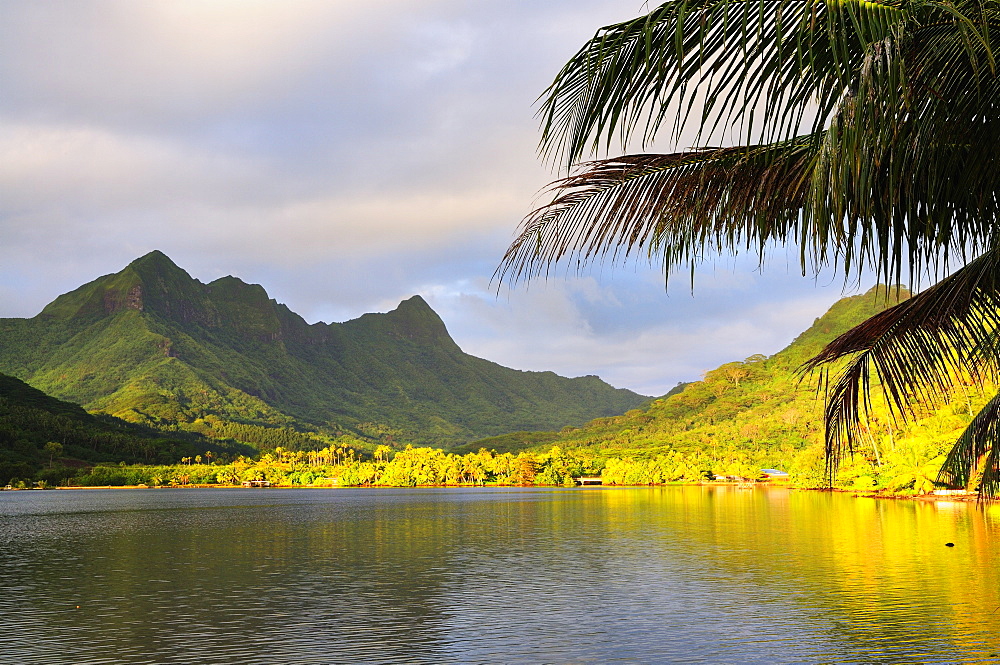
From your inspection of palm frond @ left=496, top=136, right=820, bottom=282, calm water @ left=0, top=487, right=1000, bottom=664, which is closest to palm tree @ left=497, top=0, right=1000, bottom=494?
palm frond @ left=496, top=136, right=820, bottom=282

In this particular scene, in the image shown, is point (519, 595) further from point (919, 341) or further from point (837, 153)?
point (837, 153)

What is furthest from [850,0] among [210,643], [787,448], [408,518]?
[787,448]

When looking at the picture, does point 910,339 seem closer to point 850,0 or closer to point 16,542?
point 850,0

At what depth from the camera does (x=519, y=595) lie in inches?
1144

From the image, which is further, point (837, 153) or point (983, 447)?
point (983, 447)

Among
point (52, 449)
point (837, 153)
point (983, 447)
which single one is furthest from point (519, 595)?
point (52, 449)

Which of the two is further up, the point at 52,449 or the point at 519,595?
the point at 52,449

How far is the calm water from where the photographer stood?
66.9 ft

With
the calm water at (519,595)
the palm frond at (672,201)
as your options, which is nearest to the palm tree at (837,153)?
the palm frond at (672,201)

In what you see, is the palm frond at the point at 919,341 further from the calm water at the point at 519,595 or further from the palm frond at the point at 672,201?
the calm water at the point at 519,595

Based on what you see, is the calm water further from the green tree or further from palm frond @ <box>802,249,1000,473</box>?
the green tree

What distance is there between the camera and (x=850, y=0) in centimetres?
379

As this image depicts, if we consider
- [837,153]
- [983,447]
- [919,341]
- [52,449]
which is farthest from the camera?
[52,449]

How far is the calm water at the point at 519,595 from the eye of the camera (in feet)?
66.9
